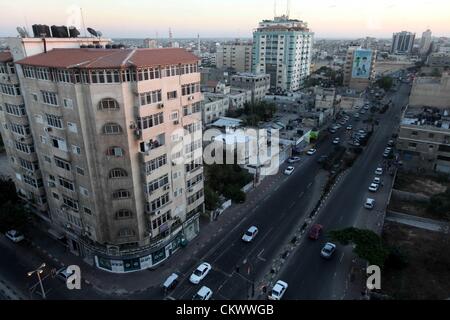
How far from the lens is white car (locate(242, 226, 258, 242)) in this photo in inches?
1212

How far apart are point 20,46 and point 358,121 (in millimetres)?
69784

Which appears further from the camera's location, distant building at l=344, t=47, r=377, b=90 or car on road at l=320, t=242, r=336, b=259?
distant building at l=344, t=47, r=377, b=90

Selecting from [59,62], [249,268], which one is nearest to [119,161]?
[59,62]

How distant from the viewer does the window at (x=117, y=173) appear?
23344mm

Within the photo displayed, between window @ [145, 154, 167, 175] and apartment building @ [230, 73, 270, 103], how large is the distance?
58148 millimetres

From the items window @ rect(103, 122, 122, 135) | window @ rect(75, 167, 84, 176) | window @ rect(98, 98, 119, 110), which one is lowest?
window @ rect(75, 167, 84, 176)

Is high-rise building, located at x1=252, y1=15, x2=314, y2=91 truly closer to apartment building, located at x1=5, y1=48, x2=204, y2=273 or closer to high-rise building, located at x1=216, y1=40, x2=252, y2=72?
high-rise building, located at x1=216, y1=40, x2=252, y2=72

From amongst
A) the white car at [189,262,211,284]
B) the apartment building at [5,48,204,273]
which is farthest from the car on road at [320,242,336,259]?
the apartment building at [5,48,204,273]

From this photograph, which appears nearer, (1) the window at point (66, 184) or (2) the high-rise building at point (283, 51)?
(1) the window at point (66, 184)

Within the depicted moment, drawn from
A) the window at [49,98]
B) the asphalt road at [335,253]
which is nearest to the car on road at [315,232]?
the asphalt road at [335,253]

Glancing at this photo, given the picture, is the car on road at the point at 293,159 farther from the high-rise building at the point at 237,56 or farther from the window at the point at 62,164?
the high-rise building at the point at 237,56

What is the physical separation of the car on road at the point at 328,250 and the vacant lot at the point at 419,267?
4485 millimetres

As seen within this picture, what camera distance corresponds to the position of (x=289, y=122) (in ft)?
221
